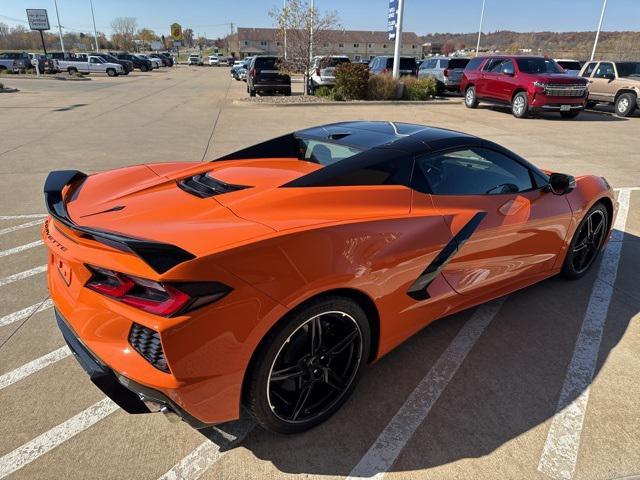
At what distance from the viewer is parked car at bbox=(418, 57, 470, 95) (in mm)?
22156

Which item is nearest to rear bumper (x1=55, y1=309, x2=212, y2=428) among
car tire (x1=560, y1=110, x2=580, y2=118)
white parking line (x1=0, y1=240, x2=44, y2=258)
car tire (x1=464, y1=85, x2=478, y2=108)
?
white parking line (x1=0, y1=240, x2=44, y2=258)

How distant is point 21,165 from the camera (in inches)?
316

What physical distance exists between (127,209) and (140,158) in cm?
694

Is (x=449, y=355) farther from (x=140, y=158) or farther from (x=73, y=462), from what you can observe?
(x=140, y=158)

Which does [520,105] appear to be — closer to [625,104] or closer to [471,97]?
[471,97]

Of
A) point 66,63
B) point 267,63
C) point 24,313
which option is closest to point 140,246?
point 24,313

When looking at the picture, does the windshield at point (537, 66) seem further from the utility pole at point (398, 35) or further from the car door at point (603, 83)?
the utility pole at point (398, 35)

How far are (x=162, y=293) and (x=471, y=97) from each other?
59.2ft

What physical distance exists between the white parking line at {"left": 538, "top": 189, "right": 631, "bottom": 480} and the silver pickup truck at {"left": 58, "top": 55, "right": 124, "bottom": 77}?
47.8m

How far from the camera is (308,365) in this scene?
7.37ft

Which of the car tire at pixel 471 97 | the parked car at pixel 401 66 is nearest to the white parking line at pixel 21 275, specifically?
the car tire at pixel 471 97

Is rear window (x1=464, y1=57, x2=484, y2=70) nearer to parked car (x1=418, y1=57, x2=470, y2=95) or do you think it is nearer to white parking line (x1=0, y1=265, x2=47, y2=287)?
parked car (x1=418, y1=57, x2=470, y2=95)

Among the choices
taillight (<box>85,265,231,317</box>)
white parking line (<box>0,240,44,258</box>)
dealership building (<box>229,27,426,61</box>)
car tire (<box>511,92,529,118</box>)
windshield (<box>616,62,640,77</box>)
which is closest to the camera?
taillight (<box>85,265,231,317</box>)

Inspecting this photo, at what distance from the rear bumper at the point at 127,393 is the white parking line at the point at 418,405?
33.3 inches
